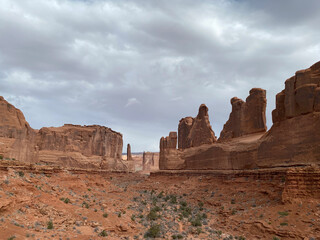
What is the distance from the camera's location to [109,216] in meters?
18.1

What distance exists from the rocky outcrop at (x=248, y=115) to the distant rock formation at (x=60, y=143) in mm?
26684

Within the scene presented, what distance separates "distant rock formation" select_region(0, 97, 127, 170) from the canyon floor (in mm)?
12606

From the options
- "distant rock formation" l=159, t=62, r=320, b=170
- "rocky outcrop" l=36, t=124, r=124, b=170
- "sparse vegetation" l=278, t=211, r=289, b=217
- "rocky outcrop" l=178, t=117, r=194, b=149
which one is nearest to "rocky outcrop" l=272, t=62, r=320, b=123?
"distant rock formation" l=159, t=62, r=320, b=170

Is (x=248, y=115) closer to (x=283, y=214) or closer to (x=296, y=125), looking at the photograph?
(x=296, y=125)

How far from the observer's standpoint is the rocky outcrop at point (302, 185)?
1672 centimetres

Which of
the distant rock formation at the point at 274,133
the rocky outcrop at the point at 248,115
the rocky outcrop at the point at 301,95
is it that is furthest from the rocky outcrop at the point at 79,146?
the rocky outcrop at the point at 301,95

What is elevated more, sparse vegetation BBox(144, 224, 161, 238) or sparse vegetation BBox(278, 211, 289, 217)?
sparse vegetation BBox(278, 211, 289, 217)

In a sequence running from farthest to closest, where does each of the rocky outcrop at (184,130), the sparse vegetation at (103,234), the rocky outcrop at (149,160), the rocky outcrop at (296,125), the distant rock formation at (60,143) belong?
1. the rocky outcrop at (149,160)
2. the rocky outcrop at (184,130)
3. the distant rock formation at (60,143)
4. the rocky outcrop at (296,125)
5. the sparse vegetation at (103,234)

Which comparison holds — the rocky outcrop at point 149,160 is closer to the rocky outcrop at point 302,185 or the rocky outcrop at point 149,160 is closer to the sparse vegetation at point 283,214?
the rocky outcrop at point 302,185

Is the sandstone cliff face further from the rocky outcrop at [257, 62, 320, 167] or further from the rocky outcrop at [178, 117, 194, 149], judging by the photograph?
the rocky outcrop at [257, 62, 320, 167]

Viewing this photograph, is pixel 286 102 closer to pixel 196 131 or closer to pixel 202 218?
pixel 202 218

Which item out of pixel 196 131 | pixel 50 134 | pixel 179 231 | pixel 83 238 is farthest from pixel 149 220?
pixel 50 134

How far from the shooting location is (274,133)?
24.2 metres

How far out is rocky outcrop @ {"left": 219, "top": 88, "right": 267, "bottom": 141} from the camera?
31.5 meters
